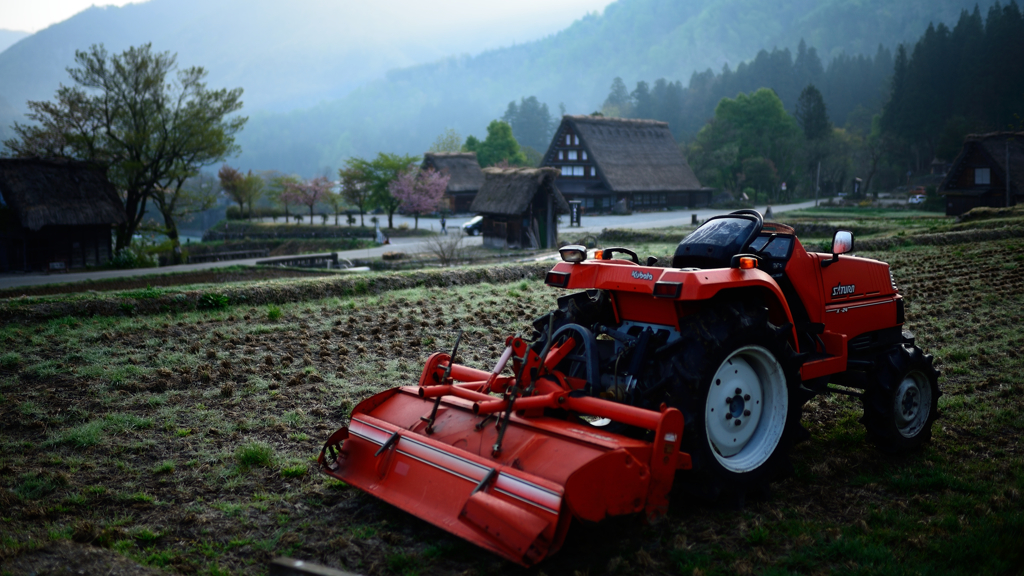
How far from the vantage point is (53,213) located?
90.4 feet

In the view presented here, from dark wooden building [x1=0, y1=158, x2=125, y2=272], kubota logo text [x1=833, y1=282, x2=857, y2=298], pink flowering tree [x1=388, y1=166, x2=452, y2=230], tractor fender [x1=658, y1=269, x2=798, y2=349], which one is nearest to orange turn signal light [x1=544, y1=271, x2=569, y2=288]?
tractor fender [x1=658, y1=269, x2=798, y2=349]

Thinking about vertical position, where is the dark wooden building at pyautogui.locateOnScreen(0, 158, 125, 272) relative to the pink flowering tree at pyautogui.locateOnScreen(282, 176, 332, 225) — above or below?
below

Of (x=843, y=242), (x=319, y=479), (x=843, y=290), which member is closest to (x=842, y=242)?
(x=843, y=242)

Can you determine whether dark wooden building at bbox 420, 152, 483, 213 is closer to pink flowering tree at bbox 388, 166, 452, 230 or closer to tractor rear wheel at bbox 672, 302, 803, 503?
pink flowering tree at bbox 388, 166, 452, 230

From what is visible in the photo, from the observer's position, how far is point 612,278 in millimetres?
4523

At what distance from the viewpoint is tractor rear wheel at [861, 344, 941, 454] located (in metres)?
5.14

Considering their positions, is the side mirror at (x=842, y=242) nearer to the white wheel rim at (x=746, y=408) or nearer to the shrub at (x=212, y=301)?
the white wheel rim at (x=746, y=408)

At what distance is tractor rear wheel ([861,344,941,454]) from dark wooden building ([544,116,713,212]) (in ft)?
155

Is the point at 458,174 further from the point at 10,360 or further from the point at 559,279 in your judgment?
the point at 559,279

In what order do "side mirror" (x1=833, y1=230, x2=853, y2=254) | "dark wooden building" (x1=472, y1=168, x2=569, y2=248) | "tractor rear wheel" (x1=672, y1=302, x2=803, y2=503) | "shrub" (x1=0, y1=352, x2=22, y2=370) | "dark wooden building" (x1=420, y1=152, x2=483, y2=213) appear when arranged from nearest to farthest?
"tractor rear wheel" (x1=672, y1=302, x2=803, y2=503) → "side mirror" (x1=833, y1=230, x2=853, y2=254) → "shrub" (x1=0, y1=352, x2=22, y2=370) → "dark wooden building" (x1=472, y1=168, x2=569, y2=248) → "dark wooden building" (x1=420, y1=152, x2=483, y2=213)

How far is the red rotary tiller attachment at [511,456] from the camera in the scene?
345 centimetres

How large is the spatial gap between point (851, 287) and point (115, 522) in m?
5.53

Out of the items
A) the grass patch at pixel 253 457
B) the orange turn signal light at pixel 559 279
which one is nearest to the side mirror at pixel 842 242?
the orange turn signal light at pixel 559 279

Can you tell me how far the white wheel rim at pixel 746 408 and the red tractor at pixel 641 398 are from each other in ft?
0.04
